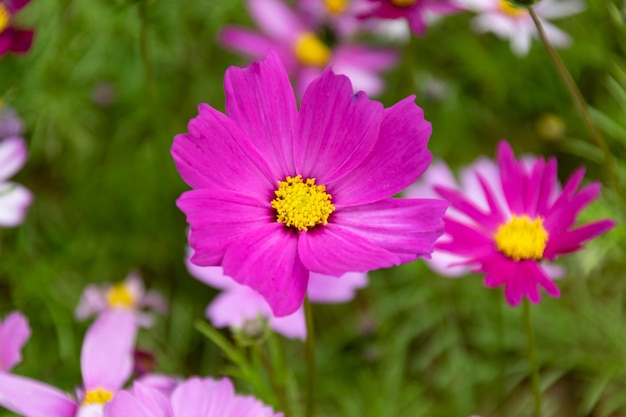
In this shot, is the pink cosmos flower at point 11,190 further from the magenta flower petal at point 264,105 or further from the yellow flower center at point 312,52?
the yellow flower center at point 312,52

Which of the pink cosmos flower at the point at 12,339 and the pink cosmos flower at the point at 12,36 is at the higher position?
the pink cosmos flower at the point at 12,36

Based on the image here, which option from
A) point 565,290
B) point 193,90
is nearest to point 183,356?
point 193,90

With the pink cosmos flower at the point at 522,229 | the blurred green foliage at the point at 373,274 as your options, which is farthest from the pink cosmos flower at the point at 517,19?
the pink cosmos flower at the point at 522,229

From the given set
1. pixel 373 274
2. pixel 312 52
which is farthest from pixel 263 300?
pixel 312 52

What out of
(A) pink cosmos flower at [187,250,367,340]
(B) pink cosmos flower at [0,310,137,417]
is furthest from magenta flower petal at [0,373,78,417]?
(A) pink cosmos flower at [187,250,367,340]

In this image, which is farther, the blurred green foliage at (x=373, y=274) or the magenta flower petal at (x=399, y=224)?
the blurred green foliage at (x=373, y=274)

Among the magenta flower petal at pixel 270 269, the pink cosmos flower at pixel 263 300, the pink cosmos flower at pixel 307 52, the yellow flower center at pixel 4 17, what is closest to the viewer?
the magenta flower petal at pixel 270 269
